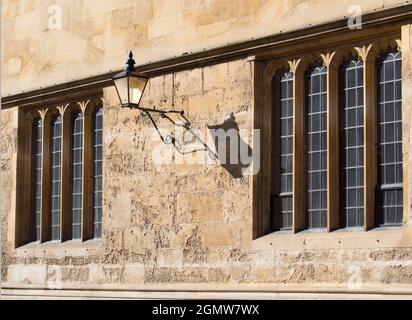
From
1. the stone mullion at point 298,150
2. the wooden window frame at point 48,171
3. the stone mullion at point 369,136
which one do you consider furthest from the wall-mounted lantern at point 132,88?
the stone mullion at point 369,136

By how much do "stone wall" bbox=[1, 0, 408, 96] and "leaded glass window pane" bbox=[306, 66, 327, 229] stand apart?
69 centimetres

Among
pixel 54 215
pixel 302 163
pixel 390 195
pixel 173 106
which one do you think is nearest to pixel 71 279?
pixel 54 215

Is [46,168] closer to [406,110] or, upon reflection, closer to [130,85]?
[130,85]

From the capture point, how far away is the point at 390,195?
12.8m

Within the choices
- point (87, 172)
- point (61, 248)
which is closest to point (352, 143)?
point (87, 172)

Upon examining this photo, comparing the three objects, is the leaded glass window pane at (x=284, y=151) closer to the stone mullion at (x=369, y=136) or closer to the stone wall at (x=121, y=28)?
the stone wall at (x=121, y=28)

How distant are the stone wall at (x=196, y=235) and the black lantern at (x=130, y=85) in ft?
1.29

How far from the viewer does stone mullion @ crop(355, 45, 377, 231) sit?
42.2 ft

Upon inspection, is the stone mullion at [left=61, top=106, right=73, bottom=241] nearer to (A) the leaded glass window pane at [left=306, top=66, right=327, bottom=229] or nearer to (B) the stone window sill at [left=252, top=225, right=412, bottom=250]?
(B) the stone window sill at [left=252, top=225, right=412, bottom=250]

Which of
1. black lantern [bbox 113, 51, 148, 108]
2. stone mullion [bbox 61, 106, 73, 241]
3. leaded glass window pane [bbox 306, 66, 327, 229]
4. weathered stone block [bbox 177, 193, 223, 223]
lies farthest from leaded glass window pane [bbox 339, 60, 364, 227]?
stone mullion [bbox 61, 106, 73, 241]

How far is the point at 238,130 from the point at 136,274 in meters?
2.42

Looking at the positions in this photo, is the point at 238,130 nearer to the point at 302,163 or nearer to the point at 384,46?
the point at 302,163

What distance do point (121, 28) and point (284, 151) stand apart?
10.6ft

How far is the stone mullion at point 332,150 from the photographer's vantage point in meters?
13.2
